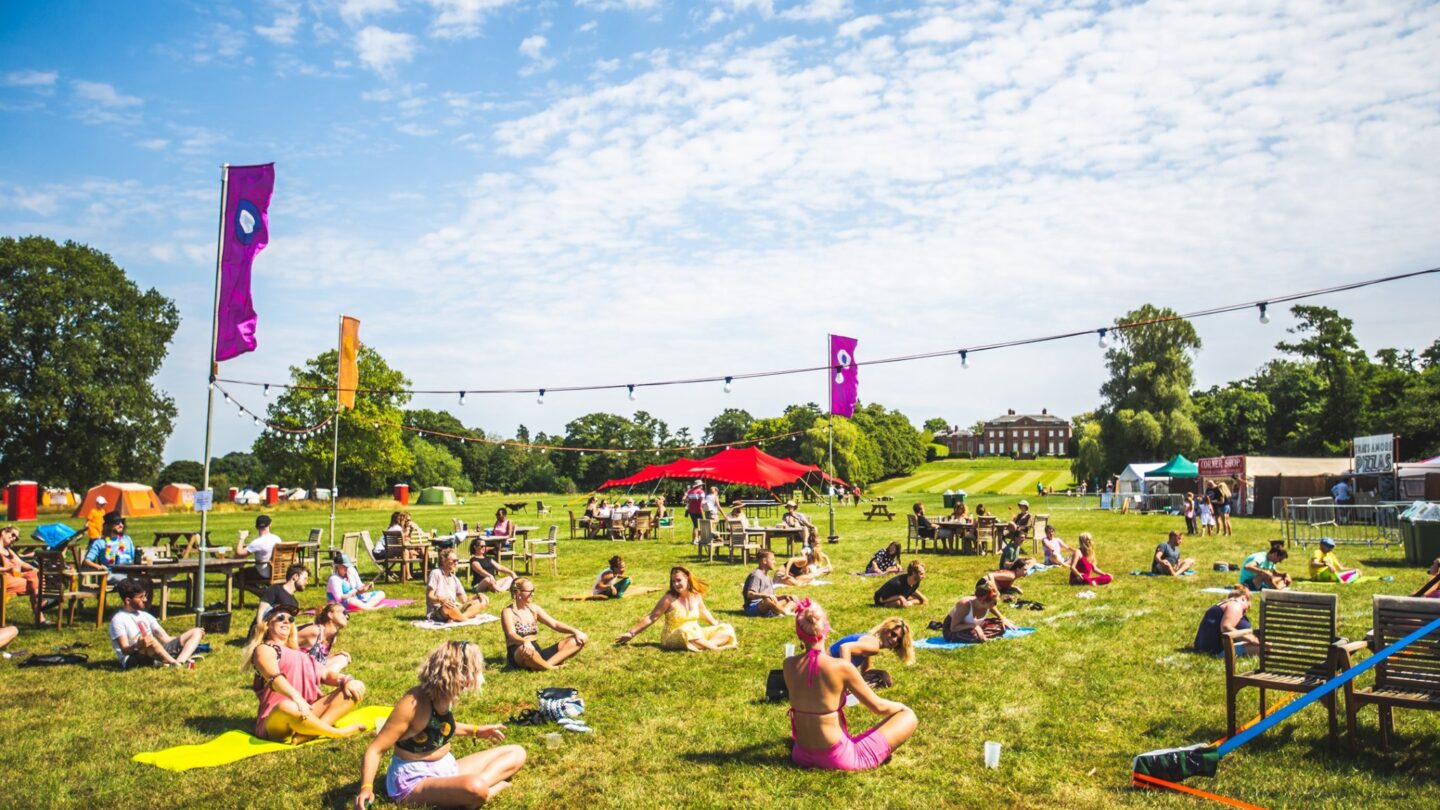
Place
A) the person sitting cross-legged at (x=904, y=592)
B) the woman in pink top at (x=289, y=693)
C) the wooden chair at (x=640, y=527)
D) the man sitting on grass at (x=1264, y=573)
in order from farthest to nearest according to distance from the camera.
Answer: the wooden chair at (x=640, y=527)
the person sitting cross-legged at (x=904, y=592)
the man sitting on grass at (x=1264, y=573)
the woman in pink top at (x=289, y=693)

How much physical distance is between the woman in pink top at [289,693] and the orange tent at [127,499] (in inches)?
1499

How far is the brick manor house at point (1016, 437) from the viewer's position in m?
160

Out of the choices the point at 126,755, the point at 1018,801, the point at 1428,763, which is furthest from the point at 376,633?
the point at 1428,763

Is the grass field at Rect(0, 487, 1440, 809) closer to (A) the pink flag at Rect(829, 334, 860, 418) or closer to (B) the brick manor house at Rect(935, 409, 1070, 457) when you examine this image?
(A) the pink flag at Rect(829, 334, 860, 418)

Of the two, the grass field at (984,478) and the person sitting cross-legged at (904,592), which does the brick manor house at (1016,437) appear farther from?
the person sitting cross-legged at (904,592)

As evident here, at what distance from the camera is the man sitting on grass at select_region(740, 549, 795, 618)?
12.0 metres

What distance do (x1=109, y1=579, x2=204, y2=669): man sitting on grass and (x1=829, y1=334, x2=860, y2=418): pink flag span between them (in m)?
12.9

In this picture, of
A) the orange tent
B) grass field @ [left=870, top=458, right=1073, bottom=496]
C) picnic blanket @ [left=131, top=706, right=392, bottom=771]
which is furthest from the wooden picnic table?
the orange tent

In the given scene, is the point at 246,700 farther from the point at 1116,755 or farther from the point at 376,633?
the point at 1116,755

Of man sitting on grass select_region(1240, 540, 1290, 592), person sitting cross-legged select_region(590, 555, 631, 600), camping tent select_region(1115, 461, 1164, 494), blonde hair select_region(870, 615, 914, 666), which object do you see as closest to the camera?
blonde hair select_region(870, 615, 914, 666)

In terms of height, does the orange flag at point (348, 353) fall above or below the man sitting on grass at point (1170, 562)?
above

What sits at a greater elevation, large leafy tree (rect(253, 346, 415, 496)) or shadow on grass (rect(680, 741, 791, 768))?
large leafy tree (rect(253, 346, 415, 496))

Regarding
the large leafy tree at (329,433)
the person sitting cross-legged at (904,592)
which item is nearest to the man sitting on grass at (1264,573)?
the person sitting cross-legged at (904,592)

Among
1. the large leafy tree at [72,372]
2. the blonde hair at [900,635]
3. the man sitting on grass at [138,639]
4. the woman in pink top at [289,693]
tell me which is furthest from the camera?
the large leafy tree at [72,372]
